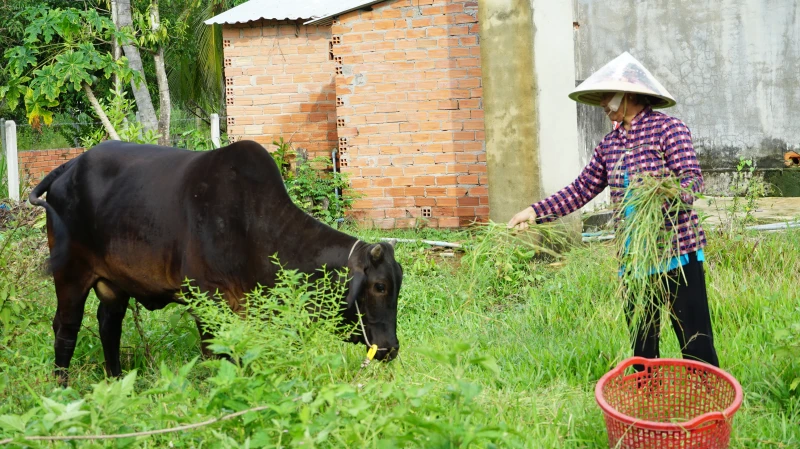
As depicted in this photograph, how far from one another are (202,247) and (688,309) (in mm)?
2532

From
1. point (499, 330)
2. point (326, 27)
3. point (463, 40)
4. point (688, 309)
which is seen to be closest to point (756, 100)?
point (463, 40)

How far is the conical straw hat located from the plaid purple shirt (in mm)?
110

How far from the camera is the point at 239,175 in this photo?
506 centimetres

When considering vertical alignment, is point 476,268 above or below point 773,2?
below

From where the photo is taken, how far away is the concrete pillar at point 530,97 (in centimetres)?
751

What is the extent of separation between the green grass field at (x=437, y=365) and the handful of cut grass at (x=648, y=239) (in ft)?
0.56

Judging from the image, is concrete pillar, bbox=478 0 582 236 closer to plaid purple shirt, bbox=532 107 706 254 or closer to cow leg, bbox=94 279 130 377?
plaid purple shirt, bbox=532 107 706 254

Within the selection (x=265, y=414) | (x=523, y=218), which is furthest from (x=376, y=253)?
(x=265, y=414)

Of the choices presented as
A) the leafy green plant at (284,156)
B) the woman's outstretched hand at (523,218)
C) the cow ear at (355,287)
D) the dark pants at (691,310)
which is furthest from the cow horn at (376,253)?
the leafy green plant at (284,156)

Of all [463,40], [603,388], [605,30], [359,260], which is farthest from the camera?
[605,30]

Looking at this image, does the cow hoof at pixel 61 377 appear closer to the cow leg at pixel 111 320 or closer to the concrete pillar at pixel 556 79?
the cow leg at pixel 111 320

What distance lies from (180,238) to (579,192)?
7.21ft

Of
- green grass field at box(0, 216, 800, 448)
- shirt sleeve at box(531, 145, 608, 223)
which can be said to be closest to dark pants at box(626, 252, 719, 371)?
green grass field at box(0, 216, 800, 448)

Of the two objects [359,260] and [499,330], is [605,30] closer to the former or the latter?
[499,330]
